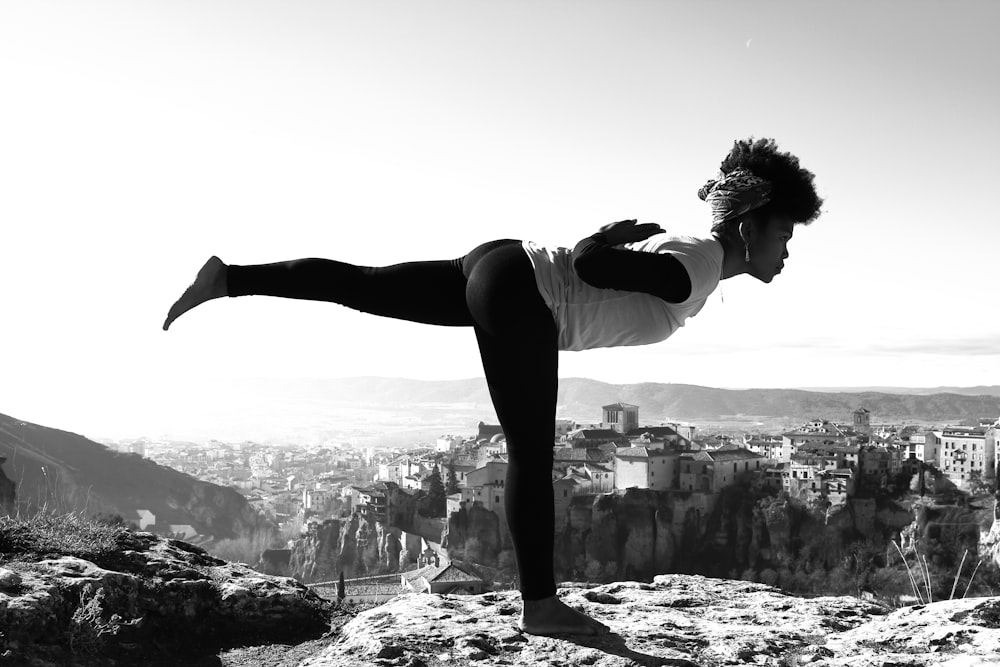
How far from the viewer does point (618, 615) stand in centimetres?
214

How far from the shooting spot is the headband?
1917 mm

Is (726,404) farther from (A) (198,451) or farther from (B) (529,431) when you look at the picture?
(B) (529,431)

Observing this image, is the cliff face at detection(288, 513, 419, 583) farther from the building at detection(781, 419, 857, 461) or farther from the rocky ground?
the rocky ground

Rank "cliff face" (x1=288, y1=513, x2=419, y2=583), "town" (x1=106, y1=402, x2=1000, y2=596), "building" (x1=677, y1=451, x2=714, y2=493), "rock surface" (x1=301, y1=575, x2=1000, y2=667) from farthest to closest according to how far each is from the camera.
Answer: "building" (x1=677, y1=451, x2=714, y2=493) → "town" (x1=106, y1=402, x2=1000, y2=596) → "cliff face" (x1=288, y1=513, x2=419, y2=583) → "rock surface" (x1=301, y1=575, x2=1000, y2=667)

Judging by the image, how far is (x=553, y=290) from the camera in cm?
185

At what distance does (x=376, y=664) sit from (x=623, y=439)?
60.3m

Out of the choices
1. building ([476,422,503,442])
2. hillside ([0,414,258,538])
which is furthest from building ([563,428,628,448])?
hillside ([0,414,258,538])

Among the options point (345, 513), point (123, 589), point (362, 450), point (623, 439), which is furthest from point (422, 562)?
point (362, 450)

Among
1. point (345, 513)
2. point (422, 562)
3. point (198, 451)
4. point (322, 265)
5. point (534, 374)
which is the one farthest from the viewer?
point (198, 451)

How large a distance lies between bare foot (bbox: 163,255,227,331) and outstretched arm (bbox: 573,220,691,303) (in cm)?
100

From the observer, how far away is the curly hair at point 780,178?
195 centimetres

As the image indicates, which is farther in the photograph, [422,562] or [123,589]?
[422,562]

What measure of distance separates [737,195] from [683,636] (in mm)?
1075

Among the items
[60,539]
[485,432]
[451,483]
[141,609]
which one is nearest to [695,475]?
→ [451,483]
